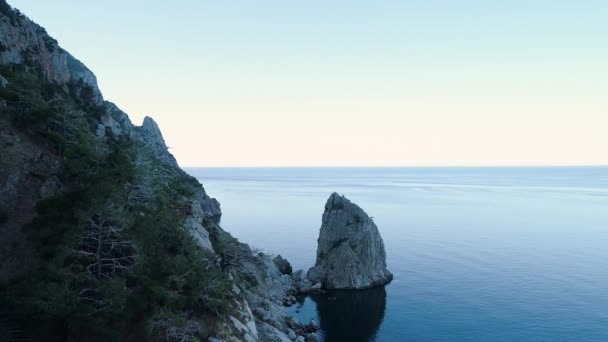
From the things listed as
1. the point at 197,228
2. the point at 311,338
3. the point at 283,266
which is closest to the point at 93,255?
the point at 197,228

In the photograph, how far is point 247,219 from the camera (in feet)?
449

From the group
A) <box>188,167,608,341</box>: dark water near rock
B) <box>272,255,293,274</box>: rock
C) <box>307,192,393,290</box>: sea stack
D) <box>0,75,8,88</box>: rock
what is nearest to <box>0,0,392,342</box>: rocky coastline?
<box>0,75,8,88</box>: rock

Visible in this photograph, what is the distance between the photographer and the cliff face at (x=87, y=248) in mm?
26609

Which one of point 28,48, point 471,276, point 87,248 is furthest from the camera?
point 471,276

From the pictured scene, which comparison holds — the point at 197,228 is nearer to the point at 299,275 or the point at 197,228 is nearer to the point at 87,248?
the point at 87,248

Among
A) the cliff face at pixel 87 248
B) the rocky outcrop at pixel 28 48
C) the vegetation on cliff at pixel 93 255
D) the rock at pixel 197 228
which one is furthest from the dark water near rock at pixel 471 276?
the rocky outcrop at pixel 28 48

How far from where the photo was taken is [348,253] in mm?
73312

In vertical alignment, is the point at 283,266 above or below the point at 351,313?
above

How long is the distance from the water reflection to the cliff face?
8.86 meters

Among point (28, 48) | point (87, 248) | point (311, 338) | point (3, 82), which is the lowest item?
point (311, 338)

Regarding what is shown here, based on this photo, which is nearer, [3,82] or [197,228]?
[3,82]

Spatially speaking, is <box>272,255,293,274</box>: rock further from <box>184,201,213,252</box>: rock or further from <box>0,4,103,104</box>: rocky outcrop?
<box>0,4,103,104</box>: rocky outcrop

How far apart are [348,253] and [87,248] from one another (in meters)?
50.1

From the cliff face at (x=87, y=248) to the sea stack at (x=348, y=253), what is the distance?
23.2 m
